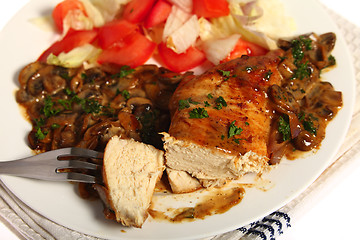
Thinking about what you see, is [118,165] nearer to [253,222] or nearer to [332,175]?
[253,222]

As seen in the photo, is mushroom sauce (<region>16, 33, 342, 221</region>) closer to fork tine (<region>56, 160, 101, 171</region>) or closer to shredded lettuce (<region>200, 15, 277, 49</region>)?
fork tine (<region>56, 160, 101, 171</region>)

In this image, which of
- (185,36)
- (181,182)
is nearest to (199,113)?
(181,182)

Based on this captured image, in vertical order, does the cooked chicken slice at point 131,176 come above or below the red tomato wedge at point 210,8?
below

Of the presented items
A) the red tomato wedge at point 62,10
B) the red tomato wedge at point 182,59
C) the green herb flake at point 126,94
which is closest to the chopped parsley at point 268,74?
the red tomato wedge at point 182,59

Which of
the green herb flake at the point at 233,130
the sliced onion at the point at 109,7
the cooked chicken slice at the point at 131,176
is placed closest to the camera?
the cooked chicken slice at the point at 131,176

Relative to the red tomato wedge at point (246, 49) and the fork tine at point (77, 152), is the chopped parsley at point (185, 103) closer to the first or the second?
the fork tine at point (77, 152)

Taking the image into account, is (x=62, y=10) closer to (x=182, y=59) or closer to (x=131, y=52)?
(x=131, y=52)

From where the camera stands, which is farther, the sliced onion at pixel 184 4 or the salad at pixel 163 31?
the sliced onion at pixel 184 4

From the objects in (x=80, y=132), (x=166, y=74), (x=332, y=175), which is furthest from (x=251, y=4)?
(x=80, y=132)
